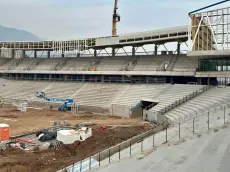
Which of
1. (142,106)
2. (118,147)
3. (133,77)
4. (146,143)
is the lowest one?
(118,147)

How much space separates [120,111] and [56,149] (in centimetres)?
1777

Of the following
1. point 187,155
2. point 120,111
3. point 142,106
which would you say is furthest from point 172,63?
point 187,155

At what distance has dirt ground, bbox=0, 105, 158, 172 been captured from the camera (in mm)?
18672

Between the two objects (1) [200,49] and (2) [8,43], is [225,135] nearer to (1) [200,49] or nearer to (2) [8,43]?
(1) [200,49]

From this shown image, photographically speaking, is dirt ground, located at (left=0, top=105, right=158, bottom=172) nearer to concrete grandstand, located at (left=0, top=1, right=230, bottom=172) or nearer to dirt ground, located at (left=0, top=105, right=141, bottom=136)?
dirt ground, located at (left=0, top=105, right=141, bottom=136)

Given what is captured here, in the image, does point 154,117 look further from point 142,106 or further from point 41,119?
point 41,119

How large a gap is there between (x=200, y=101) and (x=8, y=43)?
47.5 m

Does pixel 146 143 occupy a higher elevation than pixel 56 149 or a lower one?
higher

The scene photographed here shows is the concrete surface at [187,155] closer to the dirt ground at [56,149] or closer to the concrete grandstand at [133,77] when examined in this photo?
the concrete grandstand at [133,77]

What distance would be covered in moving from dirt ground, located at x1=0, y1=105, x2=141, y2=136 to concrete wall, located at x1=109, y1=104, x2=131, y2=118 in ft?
4.33

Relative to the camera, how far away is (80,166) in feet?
53.0

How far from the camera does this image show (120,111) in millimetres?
39250

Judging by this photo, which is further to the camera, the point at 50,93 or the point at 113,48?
the point at 113,48

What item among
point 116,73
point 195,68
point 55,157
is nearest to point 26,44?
point 116,73
